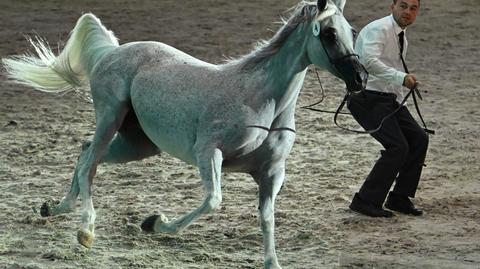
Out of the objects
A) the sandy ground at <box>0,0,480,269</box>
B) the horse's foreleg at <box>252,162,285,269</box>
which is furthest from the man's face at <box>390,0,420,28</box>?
the horse's foreleg at <box>252,162,285,269</box>

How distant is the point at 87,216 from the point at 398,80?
6.50 ft

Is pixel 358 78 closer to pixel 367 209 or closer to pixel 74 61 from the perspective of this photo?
pixel 367 209

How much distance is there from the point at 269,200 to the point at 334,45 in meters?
0.91

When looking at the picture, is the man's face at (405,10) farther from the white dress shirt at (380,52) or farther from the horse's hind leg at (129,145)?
the horse's hind leg at (129,145)

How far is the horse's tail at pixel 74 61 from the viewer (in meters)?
6.66

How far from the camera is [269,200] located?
581cm

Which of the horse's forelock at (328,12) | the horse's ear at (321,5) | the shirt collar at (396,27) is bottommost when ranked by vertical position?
the shirt collar at (396,27)

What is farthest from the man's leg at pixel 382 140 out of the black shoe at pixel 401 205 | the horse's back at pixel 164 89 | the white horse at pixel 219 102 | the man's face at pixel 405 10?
the horse's back at pixel 164 89

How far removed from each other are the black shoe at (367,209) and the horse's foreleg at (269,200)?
1338 millimetres

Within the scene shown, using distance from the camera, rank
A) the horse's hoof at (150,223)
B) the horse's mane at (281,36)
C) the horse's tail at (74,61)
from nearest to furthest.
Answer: the horse's mane at (281,36) → the horse's hoof at (150,223) → the horse's tail at (74,61)

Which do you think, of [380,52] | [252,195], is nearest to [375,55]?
[380,52]

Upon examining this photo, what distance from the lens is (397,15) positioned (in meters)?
6.88

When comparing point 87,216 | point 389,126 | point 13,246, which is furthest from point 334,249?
point 13,246

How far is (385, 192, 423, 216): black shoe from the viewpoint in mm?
7074
